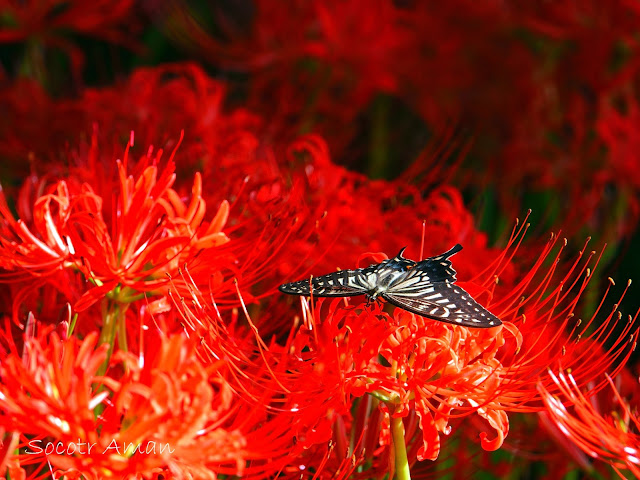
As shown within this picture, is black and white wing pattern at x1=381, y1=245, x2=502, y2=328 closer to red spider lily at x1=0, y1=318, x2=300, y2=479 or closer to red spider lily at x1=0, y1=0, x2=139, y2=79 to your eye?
red spider lily at x1=0, y1=318, x2=300, y2=479

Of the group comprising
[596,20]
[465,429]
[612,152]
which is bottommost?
[465,429]

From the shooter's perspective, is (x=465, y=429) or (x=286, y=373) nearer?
(x=286, y=373)

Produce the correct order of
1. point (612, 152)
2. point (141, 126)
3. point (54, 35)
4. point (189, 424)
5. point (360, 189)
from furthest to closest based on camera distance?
point (54, 35), point (612, 152), point (141, 126), point (360, 189), point (189, 424)

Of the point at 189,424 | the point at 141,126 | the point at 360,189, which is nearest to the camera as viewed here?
the point at 189,424

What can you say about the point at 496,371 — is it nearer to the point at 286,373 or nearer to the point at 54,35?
the point at 286,373

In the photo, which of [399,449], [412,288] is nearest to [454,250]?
[412,288]

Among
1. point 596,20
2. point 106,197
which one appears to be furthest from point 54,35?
point 596,20

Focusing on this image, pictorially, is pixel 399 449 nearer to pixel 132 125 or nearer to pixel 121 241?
pixel 121 241
